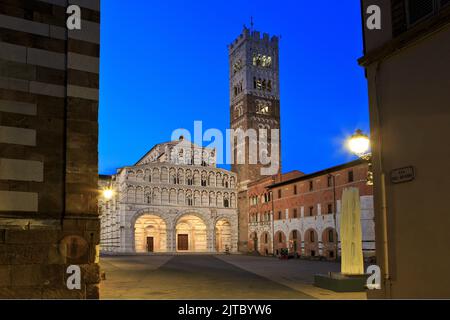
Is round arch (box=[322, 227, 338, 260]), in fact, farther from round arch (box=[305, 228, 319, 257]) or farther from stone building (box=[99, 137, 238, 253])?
stone building (box=[99, 137, 238, 253])

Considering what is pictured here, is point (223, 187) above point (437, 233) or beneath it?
above

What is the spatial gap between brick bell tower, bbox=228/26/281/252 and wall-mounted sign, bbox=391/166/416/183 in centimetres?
6207

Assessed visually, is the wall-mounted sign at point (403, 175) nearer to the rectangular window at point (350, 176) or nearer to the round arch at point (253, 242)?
the rectangular window at point (350, 176)

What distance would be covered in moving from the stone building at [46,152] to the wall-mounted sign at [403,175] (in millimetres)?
5489

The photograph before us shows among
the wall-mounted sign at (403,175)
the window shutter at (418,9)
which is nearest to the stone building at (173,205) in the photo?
the wall-mounted sign at (403,175)

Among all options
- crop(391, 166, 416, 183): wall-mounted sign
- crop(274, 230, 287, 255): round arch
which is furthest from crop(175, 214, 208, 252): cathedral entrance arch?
crop(391, 166, 416, 183): wall-mounted sign

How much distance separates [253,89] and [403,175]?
70.2 meters

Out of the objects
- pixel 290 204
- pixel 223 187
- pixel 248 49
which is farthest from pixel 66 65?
pixel 248 49

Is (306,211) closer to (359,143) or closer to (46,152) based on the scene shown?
(359,143)

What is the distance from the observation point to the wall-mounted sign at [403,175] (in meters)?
7.86

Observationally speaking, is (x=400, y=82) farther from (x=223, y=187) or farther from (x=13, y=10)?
(x=223, y=187)

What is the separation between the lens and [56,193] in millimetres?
8234

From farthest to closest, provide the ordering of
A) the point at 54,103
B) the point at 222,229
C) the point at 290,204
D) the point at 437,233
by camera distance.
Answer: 1. the point at 222,229
2. the point at 290,204
3. the point at 54,103
4. the point at 437,233
